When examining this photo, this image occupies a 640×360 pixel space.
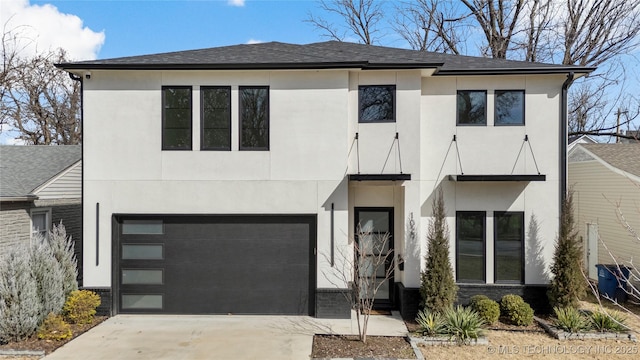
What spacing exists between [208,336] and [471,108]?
7685 millimetres

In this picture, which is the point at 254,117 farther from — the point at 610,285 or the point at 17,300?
the point at 610,285

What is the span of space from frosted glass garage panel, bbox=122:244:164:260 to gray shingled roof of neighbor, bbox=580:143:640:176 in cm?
1274

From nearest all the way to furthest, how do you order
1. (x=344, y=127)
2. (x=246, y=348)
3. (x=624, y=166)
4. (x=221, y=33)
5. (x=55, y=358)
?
(x=55, y=358), (x=246, y=348), (x=344, y=127), (x=624, y=166), (x=221, y=33)

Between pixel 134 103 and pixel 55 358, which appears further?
pixel 134 103

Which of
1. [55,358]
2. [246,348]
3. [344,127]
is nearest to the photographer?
[55,358]

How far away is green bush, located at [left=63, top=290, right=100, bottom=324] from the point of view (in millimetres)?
7434

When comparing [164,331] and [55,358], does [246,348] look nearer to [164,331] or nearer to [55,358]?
[164,331]

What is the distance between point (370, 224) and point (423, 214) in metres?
1.29

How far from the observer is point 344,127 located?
808 centimetres

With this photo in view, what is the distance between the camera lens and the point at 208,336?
696 cm

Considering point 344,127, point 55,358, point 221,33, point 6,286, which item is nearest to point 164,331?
point 55,358

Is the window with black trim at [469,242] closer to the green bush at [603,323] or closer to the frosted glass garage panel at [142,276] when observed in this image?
the green bush at [603,323]

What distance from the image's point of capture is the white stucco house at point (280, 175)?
8094 mm

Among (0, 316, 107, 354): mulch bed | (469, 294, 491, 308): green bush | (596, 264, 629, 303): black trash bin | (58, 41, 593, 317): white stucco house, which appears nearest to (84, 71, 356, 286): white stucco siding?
(58, 41, 593, 317): white stucco house
